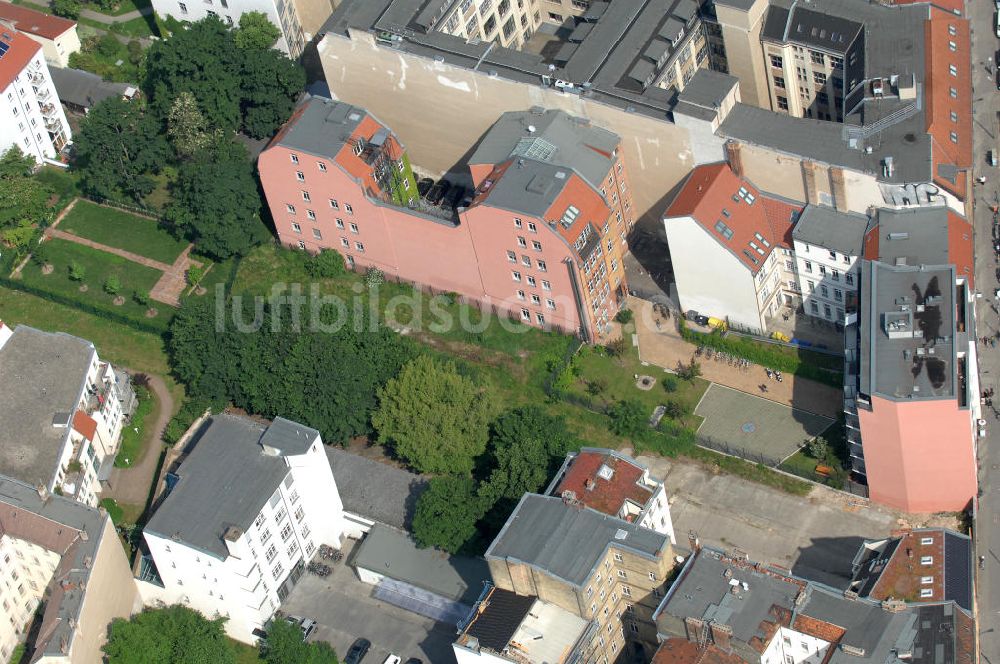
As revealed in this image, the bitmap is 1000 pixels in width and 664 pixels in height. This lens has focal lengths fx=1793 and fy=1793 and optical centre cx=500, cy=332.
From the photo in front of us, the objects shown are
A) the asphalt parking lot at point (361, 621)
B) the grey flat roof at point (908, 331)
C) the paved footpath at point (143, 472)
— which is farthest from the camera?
the paved footpath at point (143, 472)

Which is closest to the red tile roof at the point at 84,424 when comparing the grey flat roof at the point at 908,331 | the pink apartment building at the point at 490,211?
the pink apartment building at the point at 490,211

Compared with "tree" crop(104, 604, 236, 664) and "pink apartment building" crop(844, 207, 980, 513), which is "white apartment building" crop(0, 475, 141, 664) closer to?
"tree" crop(104, 604, 236, 664)

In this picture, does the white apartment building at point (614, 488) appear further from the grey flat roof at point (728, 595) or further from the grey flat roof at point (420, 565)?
the grey flat roof at point (420, 565)

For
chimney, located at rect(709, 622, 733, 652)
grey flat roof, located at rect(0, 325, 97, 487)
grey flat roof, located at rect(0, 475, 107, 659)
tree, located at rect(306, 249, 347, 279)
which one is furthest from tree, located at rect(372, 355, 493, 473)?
chimney, located at rect(709, 622, 733, 652)

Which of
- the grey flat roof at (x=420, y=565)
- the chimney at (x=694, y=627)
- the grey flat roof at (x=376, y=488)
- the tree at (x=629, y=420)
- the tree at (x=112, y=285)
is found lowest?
the grey flat roof at (x=420, y=565)

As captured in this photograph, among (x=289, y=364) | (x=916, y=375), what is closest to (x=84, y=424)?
(x=289, y=364)

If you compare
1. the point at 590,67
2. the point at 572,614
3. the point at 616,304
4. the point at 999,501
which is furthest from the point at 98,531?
the point at 999,501
